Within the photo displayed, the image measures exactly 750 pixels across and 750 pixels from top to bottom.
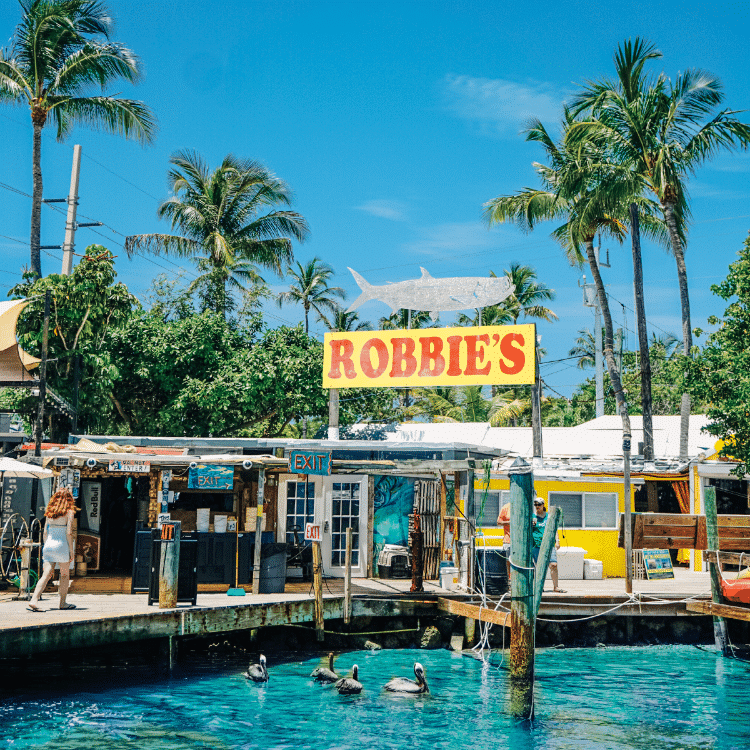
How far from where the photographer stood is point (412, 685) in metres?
13.4

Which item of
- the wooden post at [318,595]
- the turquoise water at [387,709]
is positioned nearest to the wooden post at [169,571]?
the turquoise water at [387,709]

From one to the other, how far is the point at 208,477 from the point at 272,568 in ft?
7.01

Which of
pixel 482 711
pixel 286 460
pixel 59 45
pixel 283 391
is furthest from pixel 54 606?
pixel 59 45

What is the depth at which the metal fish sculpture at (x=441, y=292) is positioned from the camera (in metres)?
20.5

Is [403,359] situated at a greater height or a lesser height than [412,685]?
greater

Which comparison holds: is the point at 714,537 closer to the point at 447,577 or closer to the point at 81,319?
the point at 447,577

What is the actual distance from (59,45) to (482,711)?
23420mm

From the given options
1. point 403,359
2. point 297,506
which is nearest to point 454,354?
point 403,359

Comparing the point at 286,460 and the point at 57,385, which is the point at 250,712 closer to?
the point at 286,460

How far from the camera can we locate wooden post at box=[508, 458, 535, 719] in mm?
12469

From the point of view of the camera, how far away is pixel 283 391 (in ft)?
88.7

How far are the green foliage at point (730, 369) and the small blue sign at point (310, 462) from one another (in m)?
9.27

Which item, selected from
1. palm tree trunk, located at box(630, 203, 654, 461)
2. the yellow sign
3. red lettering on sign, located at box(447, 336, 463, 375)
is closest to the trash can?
the yellow sign

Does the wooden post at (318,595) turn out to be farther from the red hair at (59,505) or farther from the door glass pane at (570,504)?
the door glass pane at (570,504)
